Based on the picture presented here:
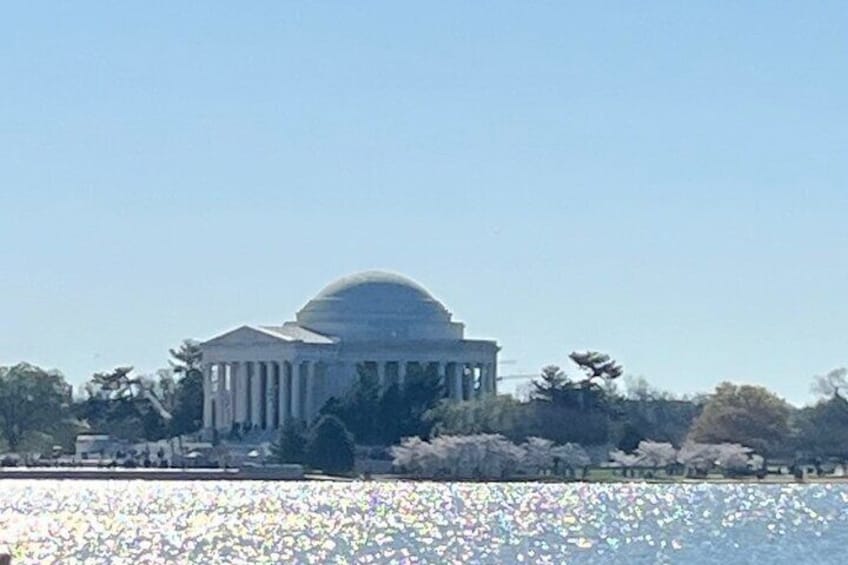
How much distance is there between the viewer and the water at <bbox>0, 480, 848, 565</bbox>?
288ft

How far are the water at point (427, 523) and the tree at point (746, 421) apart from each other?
1830 centimetres

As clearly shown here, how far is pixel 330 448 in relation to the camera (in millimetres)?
171375

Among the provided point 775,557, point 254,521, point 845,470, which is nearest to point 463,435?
point 845,470

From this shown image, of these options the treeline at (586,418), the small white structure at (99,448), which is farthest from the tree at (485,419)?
the small white structure at (99,448)

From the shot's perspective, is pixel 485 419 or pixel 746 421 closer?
pixel 485 419

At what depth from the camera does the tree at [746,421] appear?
183m

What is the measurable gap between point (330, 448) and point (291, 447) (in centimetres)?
365

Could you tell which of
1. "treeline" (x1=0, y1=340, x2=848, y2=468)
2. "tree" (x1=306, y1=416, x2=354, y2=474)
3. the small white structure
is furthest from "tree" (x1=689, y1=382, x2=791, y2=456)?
the small white structure

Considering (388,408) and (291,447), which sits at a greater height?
(388,408)

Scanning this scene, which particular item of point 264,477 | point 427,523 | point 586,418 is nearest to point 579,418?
point 586,418

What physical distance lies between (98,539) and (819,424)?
319 ft

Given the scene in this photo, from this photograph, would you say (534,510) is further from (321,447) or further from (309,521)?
(321,447)

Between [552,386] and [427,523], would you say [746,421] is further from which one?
[427,523]

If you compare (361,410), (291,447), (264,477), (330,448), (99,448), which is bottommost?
(264,477)
